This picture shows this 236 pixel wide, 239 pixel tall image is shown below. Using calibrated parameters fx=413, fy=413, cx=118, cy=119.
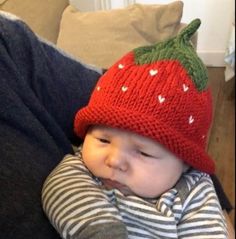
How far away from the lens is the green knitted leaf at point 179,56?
62 cm

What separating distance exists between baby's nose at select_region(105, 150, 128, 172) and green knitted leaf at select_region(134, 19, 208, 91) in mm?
146

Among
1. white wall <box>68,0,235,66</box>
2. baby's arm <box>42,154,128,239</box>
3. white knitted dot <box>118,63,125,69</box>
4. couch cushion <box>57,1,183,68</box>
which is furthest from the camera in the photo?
couch cushion <box>57,1,183,68</box>

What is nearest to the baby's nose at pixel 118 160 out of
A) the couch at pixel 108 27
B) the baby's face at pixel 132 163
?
the baby's face at pixel 132 163

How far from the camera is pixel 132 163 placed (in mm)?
600

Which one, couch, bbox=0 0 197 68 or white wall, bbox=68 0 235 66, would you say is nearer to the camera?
white wall, bbox=68 0 235 66

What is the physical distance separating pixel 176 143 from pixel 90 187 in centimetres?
14

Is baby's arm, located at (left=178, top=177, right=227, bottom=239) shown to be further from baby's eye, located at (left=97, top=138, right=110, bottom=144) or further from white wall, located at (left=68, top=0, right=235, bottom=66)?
white wall, located at (left=68, top=0, right=235, bottom=66)

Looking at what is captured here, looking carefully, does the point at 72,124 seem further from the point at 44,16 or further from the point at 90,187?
the point at 44,16

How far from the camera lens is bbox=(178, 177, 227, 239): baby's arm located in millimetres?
588

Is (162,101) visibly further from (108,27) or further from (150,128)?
(108,27)

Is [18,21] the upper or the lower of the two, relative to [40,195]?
upper

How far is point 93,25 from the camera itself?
114 cm

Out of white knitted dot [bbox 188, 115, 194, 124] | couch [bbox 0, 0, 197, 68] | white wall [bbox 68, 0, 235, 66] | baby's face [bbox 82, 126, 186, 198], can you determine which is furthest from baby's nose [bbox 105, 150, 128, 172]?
couch [bbox 0, 0, 197, 68]

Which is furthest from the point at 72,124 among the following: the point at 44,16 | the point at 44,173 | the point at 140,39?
the point at 44,16
